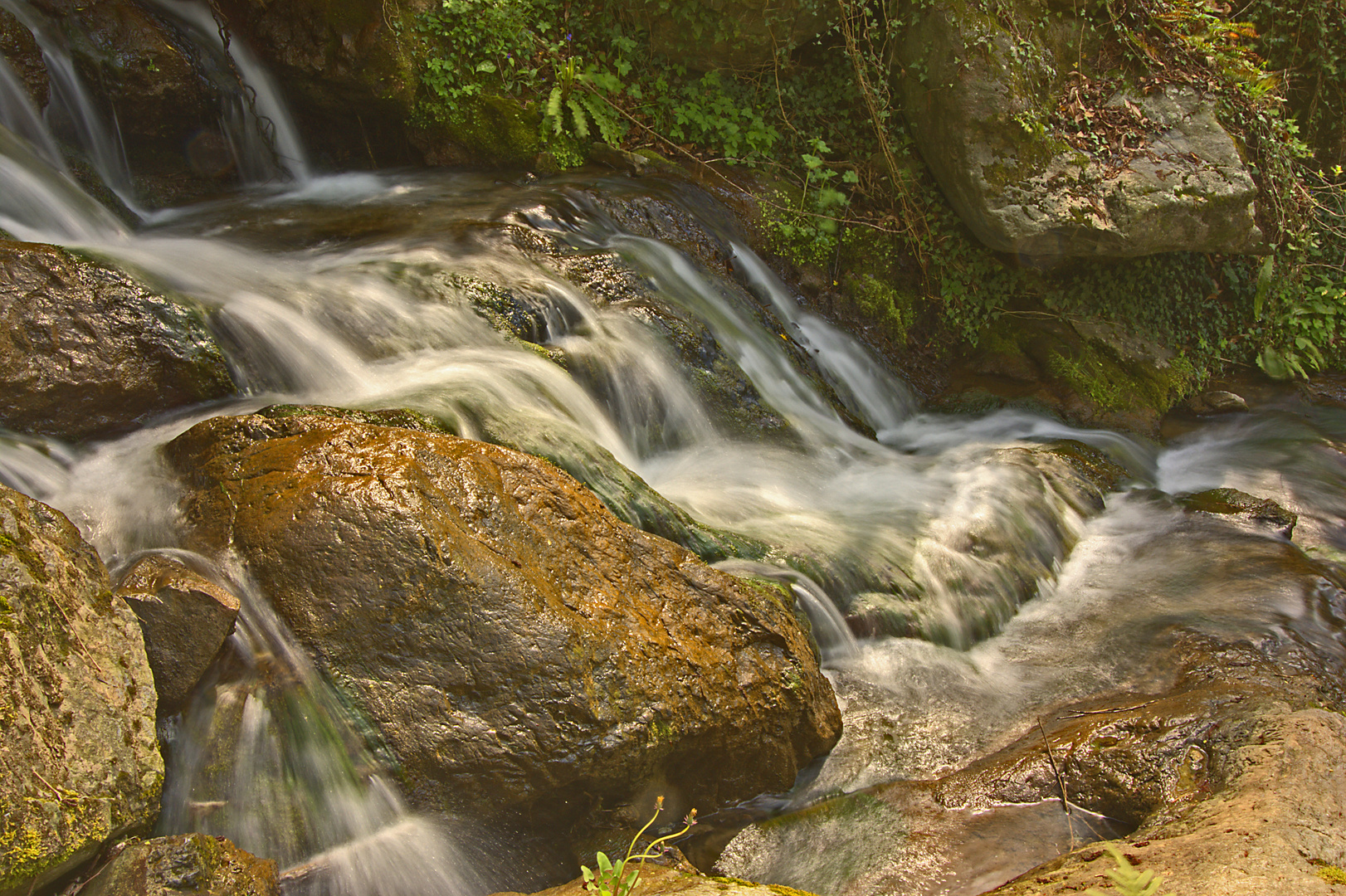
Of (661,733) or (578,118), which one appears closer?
(661,733)

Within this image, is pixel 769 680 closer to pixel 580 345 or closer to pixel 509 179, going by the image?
pixel 580 345

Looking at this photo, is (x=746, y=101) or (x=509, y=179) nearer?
(x=509, y=179)

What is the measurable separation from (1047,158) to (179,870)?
7.76 metres

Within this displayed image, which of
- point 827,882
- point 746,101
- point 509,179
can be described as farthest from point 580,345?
point 746,101

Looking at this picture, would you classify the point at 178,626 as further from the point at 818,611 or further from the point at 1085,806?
the point at 1085,806

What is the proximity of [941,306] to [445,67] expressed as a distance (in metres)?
4.90

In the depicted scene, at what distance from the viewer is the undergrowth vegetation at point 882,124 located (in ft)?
25.2

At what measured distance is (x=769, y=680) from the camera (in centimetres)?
357

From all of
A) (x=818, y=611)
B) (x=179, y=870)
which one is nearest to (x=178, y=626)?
(x=179, y=870)

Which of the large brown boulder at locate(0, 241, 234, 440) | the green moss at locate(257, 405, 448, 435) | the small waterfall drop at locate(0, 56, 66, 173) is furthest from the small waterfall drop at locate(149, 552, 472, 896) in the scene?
the small waterfall drop at locate(0, 56, 66, 173)

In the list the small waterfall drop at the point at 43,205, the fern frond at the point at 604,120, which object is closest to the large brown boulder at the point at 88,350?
the small waterfall drop at the point at 43,205

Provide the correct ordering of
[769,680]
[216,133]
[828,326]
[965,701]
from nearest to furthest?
[769,680], [965,701], [216,133], [828,326]

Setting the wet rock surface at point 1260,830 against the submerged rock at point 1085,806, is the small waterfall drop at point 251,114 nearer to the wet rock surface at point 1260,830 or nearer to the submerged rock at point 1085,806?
the submerged rock at point 1085,806

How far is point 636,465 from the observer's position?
546 centimetres
